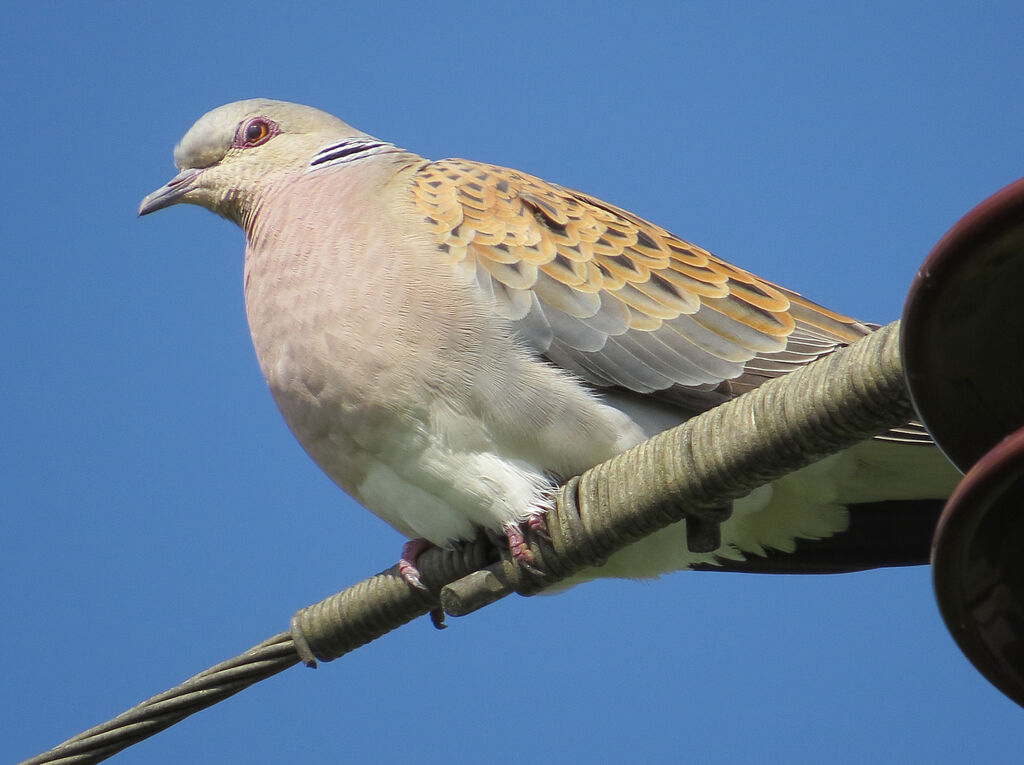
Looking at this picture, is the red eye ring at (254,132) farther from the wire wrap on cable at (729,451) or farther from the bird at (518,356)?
the wire wrap on cable at (729,451)

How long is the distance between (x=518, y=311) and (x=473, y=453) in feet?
1.35

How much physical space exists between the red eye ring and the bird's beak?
0.19 meters

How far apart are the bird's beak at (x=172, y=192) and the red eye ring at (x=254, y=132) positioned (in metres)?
0.19

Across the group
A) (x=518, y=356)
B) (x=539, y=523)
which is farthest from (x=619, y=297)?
(x=539, y=523)

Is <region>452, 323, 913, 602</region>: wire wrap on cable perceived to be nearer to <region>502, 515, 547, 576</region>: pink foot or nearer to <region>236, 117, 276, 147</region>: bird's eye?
<region>502, 515, 547, 576</region>: pink foot

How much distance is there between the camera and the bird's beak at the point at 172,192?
16.6 ft

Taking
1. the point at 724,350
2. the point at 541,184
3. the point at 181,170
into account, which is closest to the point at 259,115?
the point at 181,170

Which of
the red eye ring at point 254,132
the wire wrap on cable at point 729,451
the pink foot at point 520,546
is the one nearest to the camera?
the wire wrap on cable at point 729,451

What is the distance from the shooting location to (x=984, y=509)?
188 cm

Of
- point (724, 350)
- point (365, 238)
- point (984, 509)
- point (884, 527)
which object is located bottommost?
point (884, 527)

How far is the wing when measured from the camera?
3.82m

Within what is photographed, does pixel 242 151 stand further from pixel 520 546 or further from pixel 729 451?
pixel 729 451

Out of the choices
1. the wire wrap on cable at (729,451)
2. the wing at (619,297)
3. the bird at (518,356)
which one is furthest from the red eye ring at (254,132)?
the wire wrap on cable at (729,451)

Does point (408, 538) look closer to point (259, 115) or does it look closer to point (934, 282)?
point (259, 115)
